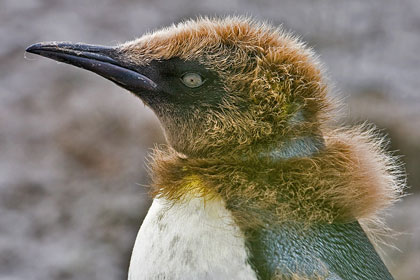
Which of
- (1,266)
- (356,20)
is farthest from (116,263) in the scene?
(356,20)

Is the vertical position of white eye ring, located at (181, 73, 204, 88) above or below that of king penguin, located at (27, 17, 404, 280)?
above

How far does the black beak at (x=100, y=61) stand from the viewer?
1.22 metres

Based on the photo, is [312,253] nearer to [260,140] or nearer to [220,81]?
[260,140]

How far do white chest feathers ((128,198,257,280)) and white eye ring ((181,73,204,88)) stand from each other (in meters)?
0.19

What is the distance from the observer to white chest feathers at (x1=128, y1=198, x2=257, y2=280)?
1.08 m

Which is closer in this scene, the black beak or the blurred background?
the black beak

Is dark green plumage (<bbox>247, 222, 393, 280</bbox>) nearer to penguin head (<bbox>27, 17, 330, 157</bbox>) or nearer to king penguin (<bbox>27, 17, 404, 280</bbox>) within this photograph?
king penguin (<bbox>27, 17, 404, 280</bbox>)

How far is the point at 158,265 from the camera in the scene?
3.69 ft

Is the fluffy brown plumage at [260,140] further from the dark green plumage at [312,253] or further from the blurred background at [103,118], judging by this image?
the blurred background at [103,118]

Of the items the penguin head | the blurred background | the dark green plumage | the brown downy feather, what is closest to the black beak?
the penguin head

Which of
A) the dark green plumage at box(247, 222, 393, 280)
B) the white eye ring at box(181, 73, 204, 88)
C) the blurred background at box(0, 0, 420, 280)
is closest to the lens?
the dark green plumage at box(247, 222, 393, 280)

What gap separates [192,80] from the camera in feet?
3.90

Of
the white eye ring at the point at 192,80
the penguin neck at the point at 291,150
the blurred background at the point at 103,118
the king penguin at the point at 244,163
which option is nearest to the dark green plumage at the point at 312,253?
the king penguin at the point at 244,163

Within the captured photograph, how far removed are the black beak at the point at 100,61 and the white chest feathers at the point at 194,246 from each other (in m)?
0.22
